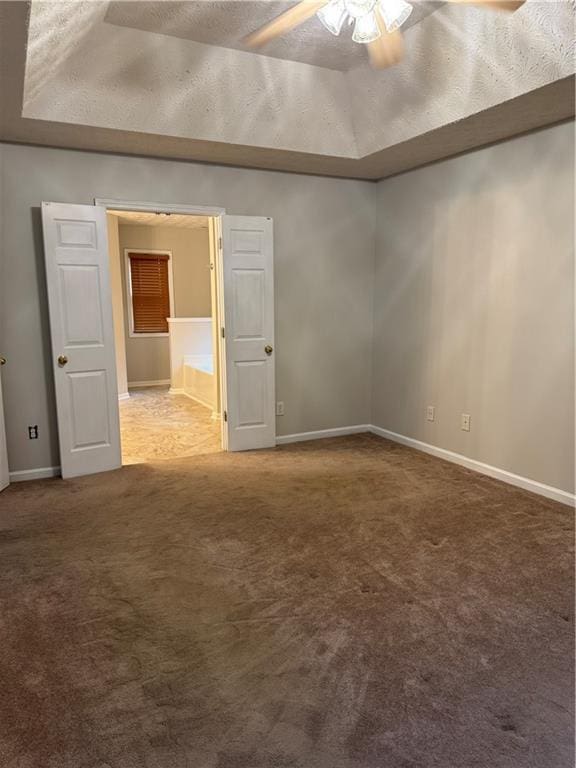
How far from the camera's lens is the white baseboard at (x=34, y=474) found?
391cm

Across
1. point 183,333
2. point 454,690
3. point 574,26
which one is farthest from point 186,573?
point 183,333

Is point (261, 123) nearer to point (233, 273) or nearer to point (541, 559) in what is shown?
point (233, 273)

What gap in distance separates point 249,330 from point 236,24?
2.27 meters

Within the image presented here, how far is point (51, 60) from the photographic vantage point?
8.96 feet

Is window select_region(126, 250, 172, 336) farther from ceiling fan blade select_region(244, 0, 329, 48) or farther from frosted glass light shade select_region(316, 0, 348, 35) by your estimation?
frosted glass light shade select_region(316, 0, 348, 35)

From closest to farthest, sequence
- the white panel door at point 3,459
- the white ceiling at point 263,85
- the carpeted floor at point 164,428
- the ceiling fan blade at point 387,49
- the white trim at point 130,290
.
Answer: the white ceiling at point 263,85 → the ceiling fan blade at point 387,49 → the white panel door at point 3,459 → the carpeted floor at point 164,428 → the white trim at point 130,290

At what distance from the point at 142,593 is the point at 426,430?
2.98 metres

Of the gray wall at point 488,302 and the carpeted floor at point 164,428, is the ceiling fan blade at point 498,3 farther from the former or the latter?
the carpeted floor at point 164,428

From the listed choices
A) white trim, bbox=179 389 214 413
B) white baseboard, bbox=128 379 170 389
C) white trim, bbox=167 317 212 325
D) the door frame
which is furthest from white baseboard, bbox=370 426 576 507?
white baseboard, bbox=128 379 170 389

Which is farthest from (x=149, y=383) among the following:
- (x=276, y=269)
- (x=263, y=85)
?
(x=263, y=85)

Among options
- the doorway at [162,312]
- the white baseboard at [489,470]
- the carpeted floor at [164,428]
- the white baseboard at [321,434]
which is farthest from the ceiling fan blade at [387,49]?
the doorway at [162,312]

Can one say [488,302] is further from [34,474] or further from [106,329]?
[34,474]

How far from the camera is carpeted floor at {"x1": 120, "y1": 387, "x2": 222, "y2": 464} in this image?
4727 millimetres

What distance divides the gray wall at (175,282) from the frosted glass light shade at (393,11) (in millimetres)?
6445
